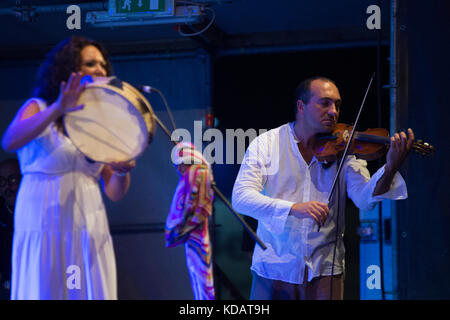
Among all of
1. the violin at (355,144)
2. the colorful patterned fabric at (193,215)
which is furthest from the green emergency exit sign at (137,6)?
the colorful patterned fabric at (193,215)

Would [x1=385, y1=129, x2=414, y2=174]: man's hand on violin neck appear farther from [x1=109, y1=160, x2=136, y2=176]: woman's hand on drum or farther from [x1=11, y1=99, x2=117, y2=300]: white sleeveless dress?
[x1=11, y1=99, x2=117, y2=300]: white sleeveless dress

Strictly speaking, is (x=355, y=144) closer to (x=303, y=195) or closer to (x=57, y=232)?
(x=303, y=195)

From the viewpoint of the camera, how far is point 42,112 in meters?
2.25

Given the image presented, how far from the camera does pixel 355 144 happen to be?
3.10 m

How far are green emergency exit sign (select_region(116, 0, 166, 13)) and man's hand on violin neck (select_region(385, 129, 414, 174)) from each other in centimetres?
199

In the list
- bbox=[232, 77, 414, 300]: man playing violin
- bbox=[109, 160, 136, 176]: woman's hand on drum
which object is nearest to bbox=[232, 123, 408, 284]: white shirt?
bbox=[232, 77, 414, 300]: man playing violin

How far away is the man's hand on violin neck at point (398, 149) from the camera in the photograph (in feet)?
9.59

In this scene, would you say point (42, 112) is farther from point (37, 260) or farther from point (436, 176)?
point (436, 176)

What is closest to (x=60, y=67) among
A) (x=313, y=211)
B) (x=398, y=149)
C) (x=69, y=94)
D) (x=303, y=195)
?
(x=69, y=94)

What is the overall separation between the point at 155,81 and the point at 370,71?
1.97 metres

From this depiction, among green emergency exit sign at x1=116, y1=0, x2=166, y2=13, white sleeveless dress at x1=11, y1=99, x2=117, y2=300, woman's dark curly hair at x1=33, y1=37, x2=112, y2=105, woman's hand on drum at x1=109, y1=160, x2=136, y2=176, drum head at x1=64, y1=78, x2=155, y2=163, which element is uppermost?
green emergency exit sign at x1=116, y1=0, x2=166, y2=13

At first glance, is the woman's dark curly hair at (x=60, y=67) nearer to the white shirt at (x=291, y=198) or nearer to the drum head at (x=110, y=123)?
the drum head at (x=110, y=123)

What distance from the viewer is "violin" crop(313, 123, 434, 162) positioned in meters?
3.07
